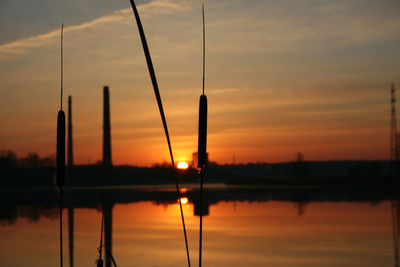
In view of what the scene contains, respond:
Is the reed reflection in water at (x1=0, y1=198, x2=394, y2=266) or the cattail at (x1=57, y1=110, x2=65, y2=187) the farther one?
the reed reflection in water at (x1=0, y1=198, x2=394, y2=266)

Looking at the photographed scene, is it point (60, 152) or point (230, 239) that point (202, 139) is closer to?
point (60, 152)

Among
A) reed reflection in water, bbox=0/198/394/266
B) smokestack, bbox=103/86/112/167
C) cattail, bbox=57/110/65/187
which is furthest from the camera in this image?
smokestack, bbox=103/86/112/167

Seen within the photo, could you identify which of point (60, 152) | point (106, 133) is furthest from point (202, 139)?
point (106, 133)

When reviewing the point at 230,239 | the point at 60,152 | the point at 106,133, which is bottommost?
the point at 230,239

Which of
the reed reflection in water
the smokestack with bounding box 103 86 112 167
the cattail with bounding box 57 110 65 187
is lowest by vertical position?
the reed reflection in water

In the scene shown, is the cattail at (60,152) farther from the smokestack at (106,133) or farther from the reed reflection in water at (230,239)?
the smokestack at (106,133)

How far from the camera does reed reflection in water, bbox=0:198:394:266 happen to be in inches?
561

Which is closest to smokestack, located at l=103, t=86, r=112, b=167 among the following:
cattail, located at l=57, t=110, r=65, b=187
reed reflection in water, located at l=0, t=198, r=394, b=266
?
reed reflection in water, located at l=0, t=198, r=394, b=266

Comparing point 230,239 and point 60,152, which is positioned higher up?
point 60,152

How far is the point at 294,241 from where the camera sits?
58.5ft

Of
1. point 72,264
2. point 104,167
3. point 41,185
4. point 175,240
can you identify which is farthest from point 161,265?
point 41,185

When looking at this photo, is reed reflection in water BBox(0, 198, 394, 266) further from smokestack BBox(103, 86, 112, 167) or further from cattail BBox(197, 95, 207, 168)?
smokestack BBox(103, 86, 112, 167)

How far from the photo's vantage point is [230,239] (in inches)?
734

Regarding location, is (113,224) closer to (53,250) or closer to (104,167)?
(53,250)
